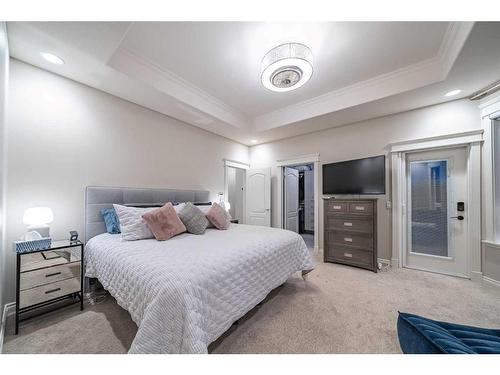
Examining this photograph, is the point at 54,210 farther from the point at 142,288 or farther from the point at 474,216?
the point at 474,216

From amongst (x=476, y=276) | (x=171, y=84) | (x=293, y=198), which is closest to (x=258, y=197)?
(x=293, y=198)

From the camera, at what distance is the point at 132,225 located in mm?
2125

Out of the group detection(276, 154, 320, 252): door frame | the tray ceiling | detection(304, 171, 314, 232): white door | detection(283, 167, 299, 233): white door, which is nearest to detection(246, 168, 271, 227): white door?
detection(276, 154, 320, 252): door frame

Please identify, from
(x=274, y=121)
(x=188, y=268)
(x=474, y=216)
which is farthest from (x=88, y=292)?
(x=474, y=216)

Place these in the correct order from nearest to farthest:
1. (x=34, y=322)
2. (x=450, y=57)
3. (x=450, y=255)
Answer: (x=34, y=322) < (x=450, y=57) < (x=450, y=255)

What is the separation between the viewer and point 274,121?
12.3 feet

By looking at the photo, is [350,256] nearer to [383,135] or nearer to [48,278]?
[383,135]

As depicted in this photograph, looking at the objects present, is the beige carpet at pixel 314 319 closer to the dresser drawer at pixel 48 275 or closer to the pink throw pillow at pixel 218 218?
the dresser drawer at pixel 48 275

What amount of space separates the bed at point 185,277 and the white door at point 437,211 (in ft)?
7.11

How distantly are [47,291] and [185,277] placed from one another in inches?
64.8

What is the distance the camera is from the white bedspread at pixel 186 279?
108 centimetres

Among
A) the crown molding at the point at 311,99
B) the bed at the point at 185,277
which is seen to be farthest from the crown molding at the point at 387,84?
the bed at the point at 185,277

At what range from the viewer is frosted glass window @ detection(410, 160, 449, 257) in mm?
2889
